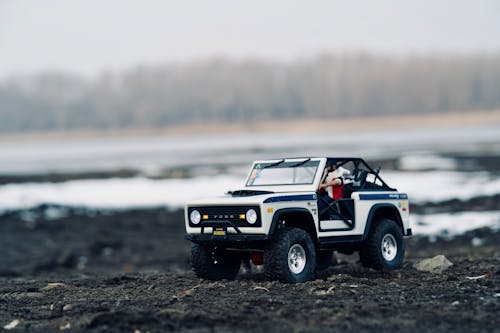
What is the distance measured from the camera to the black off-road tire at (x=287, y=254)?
41.1 ft

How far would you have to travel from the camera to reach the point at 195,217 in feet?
43.4

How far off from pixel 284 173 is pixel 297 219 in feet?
3.87

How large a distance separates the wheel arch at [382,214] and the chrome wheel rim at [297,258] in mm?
1627

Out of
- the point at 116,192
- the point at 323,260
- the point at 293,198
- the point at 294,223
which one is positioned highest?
the point at 293,198

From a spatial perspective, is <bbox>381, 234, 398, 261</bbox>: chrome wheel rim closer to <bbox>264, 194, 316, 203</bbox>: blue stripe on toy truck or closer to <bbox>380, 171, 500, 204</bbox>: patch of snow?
<bbox>264, 194, 316, 203</bbox>: blue stripe on toy truck

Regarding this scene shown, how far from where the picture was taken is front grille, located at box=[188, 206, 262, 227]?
12.5m

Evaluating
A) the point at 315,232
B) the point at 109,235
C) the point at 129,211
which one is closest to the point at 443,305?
the point at 315,232

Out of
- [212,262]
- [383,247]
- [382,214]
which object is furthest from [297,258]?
[382,214]

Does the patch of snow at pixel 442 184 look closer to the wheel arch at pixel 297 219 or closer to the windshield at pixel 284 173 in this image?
the windshield at pixel 284 173

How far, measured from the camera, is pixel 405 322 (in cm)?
953

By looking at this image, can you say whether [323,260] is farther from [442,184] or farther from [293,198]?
[442,184]

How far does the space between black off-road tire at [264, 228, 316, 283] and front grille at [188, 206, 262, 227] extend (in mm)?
465

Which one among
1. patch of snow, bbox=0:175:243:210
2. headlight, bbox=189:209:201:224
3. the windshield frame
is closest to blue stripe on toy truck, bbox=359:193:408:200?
the windshield frame

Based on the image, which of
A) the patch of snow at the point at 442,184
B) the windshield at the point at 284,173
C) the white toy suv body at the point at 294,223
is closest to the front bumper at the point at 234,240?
the white toy suv body at the point at 294,223
